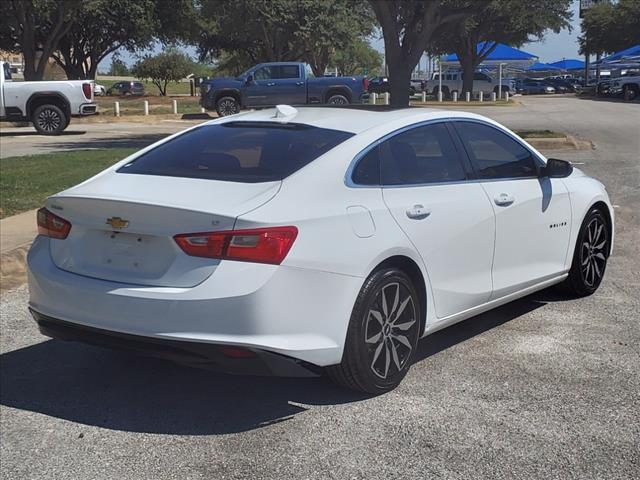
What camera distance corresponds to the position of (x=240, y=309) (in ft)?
12.7

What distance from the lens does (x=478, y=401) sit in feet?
14.7

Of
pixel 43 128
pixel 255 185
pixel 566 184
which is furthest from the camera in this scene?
pixel 43 128

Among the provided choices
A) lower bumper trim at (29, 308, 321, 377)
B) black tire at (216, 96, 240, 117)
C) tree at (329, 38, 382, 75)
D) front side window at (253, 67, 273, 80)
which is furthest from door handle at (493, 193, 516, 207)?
tree at (329, 38, 382, 75)

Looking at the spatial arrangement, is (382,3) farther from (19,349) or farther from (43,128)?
(19,349)

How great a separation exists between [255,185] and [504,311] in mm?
2805

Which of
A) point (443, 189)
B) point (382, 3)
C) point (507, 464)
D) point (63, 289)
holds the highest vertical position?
point (382, 3)

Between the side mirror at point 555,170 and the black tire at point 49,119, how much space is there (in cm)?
2031

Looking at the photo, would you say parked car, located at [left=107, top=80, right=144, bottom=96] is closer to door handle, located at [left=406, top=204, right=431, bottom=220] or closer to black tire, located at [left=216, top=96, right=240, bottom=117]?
black tire, located at [left=216, top=96, right=240, bottom=117]

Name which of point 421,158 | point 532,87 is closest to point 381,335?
point 421,158

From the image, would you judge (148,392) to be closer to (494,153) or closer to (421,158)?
(421,158)

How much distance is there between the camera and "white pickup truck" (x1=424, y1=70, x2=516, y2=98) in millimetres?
58969

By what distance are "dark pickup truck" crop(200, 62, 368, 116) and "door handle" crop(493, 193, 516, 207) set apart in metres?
24.8

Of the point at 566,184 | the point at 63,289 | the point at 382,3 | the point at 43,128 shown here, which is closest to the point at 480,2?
the point at 382,3

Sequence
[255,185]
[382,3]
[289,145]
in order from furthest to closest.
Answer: [382,3]
[289,145]
[255,185]
